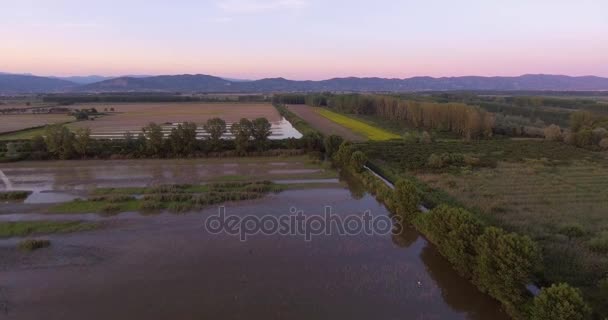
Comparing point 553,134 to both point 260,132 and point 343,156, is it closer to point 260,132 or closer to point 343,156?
point 343,156

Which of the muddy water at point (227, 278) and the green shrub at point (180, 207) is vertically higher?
the green shrub at point (180, 207)

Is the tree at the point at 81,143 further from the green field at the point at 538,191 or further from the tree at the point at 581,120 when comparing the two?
the tree at the point at 581,120

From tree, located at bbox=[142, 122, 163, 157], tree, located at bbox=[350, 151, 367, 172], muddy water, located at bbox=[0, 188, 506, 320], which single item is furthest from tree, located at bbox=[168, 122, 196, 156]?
muddy water, located at bbox=[0, 188, 506, 320]

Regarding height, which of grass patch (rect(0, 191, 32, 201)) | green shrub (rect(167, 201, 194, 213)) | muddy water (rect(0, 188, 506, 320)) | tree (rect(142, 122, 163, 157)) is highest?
tree (rect(142, 122, 163, 157))

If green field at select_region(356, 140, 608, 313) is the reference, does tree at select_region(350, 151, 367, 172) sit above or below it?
above

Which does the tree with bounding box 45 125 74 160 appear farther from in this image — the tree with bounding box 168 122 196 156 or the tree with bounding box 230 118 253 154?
the tree with bounding box 230 118 253 154

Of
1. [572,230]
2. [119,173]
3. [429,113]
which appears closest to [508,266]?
[572,230]

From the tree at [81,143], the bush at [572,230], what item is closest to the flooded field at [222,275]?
the bush at [572,230]

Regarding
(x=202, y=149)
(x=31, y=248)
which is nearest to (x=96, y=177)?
(x=202, y=149)
